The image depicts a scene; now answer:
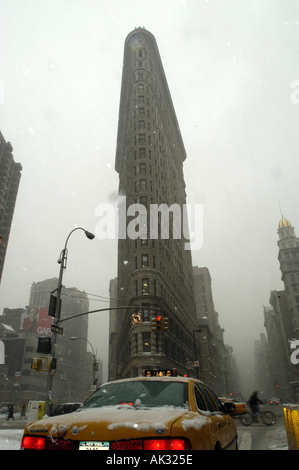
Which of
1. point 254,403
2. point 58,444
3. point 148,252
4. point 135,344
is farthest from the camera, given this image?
point 148,252

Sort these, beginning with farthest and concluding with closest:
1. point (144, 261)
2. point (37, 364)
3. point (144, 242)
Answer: point (144, 242) < point (144, 261) < point (37, 364)

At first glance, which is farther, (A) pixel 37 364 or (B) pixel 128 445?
(A) pixel 37 364

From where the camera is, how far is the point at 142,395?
14.3ft

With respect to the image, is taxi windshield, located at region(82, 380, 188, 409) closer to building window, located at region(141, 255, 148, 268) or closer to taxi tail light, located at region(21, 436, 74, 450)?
taxi tail light, located at region(21, 436, 74, 450)

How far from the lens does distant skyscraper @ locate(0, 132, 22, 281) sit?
10600 centimetres

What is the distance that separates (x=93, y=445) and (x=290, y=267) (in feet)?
422

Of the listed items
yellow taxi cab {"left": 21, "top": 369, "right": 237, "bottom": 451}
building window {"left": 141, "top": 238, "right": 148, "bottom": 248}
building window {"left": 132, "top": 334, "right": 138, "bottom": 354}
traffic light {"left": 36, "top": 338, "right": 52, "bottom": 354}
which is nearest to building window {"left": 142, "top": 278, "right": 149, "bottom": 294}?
building window {"left": 141, "top": 238, "right": 148, "bottom": 248}

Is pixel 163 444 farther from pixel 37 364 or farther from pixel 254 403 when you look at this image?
pixel 254 403

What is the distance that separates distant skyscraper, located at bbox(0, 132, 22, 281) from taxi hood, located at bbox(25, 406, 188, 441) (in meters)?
109

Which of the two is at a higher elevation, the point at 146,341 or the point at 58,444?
the point at 146,341

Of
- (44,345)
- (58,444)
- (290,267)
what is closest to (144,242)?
(44,345)

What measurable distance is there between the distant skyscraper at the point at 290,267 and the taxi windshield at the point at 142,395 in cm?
11506
